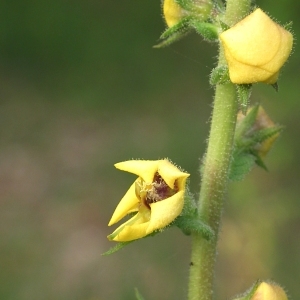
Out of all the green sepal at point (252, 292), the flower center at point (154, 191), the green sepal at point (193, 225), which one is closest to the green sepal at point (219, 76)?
the flower center at point (154, 191)

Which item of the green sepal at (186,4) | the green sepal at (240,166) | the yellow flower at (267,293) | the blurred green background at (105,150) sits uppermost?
the blurred green background at (105,150)

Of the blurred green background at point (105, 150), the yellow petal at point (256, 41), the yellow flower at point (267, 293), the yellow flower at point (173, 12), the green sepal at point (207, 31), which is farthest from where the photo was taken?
the blurred green background at point (105, 150)

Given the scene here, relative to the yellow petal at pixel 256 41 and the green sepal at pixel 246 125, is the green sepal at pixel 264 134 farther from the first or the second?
the yellow petal at pixel 256 41

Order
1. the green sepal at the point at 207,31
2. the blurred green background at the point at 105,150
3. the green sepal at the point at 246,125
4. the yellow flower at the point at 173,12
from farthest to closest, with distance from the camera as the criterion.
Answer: the blurred green background at the point at 105,150 < the green sepal at the point at 246,125 < the yellow flower at the point at 173,12 < the green sepal at the point at 207,31

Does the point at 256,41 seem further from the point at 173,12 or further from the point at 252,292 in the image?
the point at 252,292

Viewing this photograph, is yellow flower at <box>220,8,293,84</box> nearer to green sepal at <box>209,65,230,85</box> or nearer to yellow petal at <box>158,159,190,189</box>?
green sepal at <box>209,65,230,85</box>

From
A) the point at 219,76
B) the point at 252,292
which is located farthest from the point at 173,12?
the point at 252,292

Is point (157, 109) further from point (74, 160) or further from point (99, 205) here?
point (99, 205)

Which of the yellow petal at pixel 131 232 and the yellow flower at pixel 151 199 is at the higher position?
the yellow flower at pixel 151 199

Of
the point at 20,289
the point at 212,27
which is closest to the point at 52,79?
the point at 20,289
